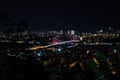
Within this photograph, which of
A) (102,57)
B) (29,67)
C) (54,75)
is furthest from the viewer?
(102,57)

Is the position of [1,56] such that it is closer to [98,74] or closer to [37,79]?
[37,79]

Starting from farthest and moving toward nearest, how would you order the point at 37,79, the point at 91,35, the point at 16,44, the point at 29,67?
the point at 91,35 → the point at 16,44 → the point at 29,67 → the point at 37,79

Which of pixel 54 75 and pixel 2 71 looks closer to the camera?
pixel 2 71

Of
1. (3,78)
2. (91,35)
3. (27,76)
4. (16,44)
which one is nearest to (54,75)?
(27,76)

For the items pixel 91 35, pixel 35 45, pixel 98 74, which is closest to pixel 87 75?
pixel 98 74

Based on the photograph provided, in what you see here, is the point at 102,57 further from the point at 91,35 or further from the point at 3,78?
the point at 91,35

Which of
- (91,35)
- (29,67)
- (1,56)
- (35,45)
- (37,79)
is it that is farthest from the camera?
(91,35)

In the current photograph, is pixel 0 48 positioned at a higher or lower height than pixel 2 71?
higher

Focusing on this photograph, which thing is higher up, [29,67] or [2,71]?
[2,71]

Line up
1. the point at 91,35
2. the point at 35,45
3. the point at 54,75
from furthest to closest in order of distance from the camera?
the point at 91,35 < the point at 35,45 < the point at 54,75
